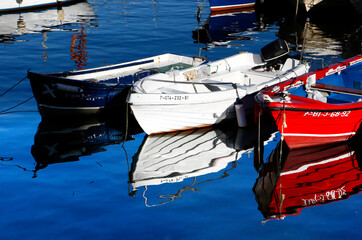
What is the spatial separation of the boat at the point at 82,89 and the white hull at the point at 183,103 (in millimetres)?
1208

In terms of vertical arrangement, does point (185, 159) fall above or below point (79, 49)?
above

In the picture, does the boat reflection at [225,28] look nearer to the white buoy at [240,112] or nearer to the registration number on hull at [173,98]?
the white buoy at [240,112]

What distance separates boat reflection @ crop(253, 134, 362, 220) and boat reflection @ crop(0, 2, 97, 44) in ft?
58.8

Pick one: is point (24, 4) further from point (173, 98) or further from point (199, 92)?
point (173, 98)

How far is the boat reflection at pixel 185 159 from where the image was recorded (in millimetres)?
11898

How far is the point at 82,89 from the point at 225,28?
14945 mm

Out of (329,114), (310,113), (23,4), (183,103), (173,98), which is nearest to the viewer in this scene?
(310,113)

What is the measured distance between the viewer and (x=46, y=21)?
99.0ft

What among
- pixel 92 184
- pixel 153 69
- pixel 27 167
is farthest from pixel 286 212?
pixel 153 69

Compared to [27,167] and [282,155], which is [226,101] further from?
[27,167]

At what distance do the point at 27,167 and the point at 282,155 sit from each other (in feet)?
21.9

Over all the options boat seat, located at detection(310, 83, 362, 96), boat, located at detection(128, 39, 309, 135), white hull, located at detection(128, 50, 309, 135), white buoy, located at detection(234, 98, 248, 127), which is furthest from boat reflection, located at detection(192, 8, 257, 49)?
white buoy, located at detection(234, 98, 248, 127)

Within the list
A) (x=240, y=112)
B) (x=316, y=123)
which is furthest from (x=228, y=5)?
(x=316, y=123)

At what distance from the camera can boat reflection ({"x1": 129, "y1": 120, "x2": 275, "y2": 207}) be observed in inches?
468
